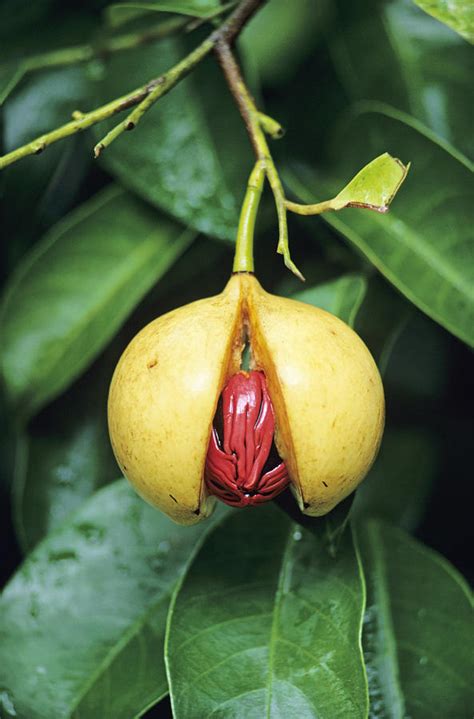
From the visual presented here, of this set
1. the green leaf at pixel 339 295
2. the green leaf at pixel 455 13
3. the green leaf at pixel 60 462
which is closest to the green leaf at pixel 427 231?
the green leaf at pixel 339 295

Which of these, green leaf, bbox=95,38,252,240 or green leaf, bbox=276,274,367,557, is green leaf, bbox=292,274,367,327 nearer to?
green leaf, bbox=276,274,367,557

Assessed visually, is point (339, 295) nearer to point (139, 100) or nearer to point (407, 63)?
point (139, 100)

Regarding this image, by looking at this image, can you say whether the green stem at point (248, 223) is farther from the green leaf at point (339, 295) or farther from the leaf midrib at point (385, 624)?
the leaf midrib at point (385, 624)

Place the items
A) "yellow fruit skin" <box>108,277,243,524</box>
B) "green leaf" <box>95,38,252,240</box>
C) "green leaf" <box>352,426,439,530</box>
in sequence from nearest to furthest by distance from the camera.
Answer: "yellow fruit skin" <box>108,277,243,524</box> < "green leaf" <box>95,38,252,240</box> < "green leaf" <box>352,426,439,530</box>

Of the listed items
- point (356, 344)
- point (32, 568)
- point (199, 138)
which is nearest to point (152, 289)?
point (199, 138)

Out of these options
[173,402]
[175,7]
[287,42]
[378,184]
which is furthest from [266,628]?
[287,42]

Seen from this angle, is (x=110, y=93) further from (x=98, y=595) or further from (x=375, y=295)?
(x=98, y=595)

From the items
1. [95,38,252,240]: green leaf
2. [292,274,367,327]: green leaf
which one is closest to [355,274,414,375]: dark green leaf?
[292,274,367,327]: green leaf
